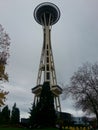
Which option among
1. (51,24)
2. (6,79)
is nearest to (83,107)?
(6,79)

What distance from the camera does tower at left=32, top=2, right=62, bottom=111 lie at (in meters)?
92.7

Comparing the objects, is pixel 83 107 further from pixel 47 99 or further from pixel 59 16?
pixel 59 16

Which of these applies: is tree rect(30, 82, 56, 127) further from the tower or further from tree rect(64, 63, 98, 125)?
the tower

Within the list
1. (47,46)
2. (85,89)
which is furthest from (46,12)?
(85,89)

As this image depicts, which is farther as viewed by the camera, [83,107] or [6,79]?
[83,107]

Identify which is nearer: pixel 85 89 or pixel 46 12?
pixel 85 89

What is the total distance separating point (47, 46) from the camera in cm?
9638

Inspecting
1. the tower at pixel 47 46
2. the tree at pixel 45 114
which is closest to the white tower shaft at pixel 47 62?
the tower at pixel 47 46

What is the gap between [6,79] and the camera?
63.6 ft

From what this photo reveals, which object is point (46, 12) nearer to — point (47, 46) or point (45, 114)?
point (47, 46)

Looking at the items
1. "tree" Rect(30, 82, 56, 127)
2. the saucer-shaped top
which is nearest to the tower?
the saucer-shaped top

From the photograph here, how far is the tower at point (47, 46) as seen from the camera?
92688 mm

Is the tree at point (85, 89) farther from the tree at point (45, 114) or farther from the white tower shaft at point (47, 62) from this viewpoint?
the white tower shaft at point (47, 62)

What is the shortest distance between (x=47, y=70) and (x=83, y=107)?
2139 inches
